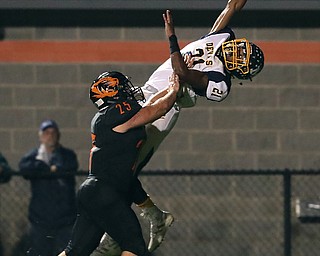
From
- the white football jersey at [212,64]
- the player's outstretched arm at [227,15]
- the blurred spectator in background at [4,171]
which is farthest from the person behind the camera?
the blurred spectator in background at [4,171]

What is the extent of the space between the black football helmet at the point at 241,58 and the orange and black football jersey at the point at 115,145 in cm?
76

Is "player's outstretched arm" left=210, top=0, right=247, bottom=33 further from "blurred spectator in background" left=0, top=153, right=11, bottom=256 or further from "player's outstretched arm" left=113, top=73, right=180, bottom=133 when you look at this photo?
"blurred spectator in background" left=0, top=153, right=11, bottom=256

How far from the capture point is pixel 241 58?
420 inches

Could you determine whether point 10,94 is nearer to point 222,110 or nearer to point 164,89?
point 222,110

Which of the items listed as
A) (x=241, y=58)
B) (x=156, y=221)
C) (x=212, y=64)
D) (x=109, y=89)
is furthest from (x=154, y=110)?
(x=156, y=221)

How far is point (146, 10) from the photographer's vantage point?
15.1m

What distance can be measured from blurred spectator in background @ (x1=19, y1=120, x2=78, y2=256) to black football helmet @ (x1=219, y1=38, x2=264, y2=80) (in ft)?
11.2

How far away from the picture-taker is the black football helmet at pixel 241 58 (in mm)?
10664

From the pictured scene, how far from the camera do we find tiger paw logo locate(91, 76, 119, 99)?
1064 cm

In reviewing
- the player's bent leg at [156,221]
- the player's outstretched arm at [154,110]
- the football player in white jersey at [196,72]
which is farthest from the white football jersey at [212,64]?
the player's bent leg at [156,221]

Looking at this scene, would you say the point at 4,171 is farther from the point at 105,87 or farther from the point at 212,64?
the point at 212,64

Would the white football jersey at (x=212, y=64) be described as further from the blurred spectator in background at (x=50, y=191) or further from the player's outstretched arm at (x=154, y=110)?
the blurred spectator in background at (x=50, y=191)

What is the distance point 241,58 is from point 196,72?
1.16ft
